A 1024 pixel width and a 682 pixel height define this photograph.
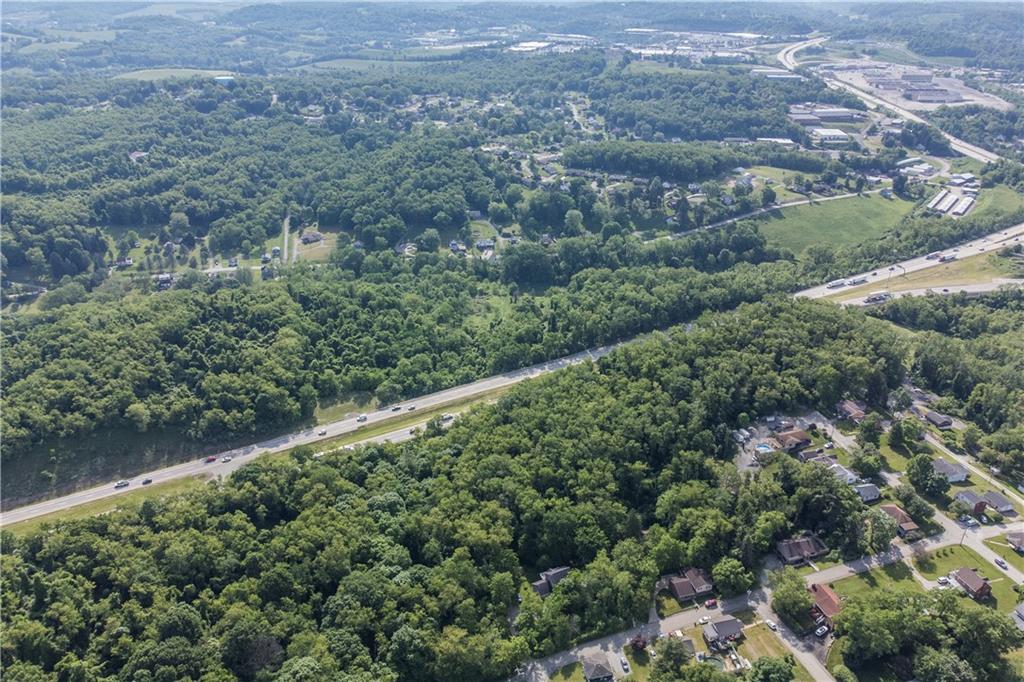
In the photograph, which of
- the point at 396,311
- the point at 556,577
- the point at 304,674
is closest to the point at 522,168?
the point at 396,311

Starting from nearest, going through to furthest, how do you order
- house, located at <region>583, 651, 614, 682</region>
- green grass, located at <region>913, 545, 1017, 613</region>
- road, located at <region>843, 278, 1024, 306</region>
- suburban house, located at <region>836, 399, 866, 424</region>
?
house, located at <region>583, 651, 614, 682</region>
green grass, located at <region>913, 545, 1017, 613</region>
suburban house, located at <region>836, 399, 866, 424</region>
road, located at <region>843, 278, 1024, 306</region>

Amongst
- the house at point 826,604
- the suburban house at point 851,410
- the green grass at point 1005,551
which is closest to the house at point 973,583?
the green grass at point 1005,551

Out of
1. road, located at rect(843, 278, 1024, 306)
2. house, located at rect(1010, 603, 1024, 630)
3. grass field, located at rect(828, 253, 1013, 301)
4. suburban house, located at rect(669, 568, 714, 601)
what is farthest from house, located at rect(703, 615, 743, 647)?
grass field, located at rect(828, 253, 1013, 301)

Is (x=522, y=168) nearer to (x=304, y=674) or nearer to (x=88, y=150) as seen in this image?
(x=88, y=150)

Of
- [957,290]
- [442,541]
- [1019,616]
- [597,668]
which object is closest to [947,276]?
[957,290]

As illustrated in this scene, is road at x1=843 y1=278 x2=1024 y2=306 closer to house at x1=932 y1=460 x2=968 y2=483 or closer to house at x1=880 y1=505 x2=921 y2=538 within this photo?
house at x1=932 y1=460 x2=968 y2=483

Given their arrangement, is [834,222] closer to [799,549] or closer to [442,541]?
[799,549]

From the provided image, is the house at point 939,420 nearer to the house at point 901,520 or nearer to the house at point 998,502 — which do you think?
the house at point 998,502
